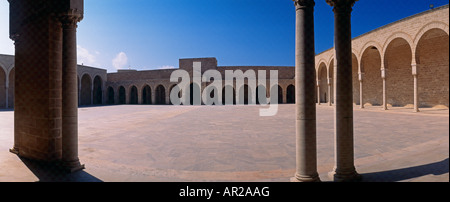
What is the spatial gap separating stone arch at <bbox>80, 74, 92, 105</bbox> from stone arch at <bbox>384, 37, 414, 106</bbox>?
36987 mm

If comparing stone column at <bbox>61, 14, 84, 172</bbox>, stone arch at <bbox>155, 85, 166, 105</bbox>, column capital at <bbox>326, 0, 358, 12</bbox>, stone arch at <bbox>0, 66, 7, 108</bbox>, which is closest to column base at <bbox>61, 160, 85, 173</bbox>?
stone column at <bbox>61, 14, 84, 172</bbox>

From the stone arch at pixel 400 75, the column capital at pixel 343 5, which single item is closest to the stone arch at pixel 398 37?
the stone arch at pixel 400 75

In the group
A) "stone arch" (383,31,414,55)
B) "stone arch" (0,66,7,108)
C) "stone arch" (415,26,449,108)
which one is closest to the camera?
"stone arch" (383,31,414,55)

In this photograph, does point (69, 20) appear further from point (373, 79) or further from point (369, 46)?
point (373, 79)

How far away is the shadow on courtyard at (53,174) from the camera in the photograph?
3.51 meters

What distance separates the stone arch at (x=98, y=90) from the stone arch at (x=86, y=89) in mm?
1061

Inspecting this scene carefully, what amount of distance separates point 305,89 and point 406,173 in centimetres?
227

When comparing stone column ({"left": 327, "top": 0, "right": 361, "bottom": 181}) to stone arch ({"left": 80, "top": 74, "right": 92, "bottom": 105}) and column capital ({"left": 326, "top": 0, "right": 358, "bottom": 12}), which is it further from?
stone arch ({"left": 80, "top": 74, "right": 92, "bottom": 105})

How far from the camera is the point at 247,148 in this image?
5328 millimetres

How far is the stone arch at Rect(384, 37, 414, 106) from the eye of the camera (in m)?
17.8

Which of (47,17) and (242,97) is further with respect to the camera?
(242,97)

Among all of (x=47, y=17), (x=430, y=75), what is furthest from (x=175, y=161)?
(x=430, y=75)
